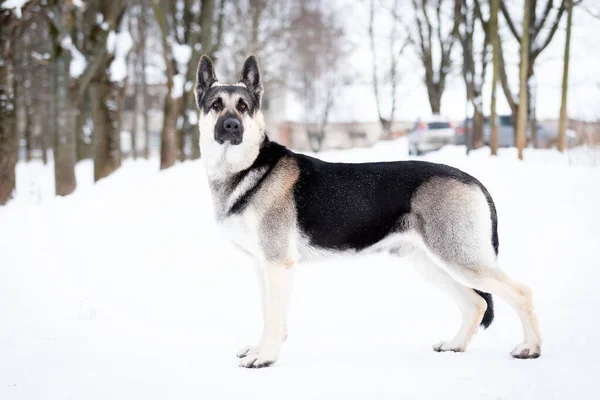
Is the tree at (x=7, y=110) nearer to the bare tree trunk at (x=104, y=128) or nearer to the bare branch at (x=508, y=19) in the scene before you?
the bare tree trunk at (x=104, y=128)

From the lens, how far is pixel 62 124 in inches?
462

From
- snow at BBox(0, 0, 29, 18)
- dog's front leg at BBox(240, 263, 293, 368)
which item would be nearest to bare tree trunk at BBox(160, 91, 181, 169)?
snow at BBox(0, 0, 29, 18)

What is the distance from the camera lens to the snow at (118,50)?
1295 cm

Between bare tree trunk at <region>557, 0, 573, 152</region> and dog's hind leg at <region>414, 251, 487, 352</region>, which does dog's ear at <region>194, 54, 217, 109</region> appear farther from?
bare tree trunk at <region>557, 0, 573, 152</region>

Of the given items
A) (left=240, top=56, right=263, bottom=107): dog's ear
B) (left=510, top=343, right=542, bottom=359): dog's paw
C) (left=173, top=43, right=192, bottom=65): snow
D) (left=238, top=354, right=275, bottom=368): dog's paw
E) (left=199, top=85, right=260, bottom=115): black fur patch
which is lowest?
(left=238, top=354, right=275, bottom=368): dog's paw

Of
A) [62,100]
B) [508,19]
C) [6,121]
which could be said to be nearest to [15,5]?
[62,100]

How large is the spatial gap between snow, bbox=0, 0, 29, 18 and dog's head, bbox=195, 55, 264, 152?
876cm

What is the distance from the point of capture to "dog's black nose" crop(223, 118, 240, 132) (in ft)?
14.0

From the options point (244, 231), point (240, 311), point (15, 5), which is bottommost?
point (240, 311)

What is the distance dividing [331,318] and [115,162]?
1012 centimetres

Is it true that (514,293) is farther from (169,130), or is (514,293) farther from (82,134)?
(82,134)

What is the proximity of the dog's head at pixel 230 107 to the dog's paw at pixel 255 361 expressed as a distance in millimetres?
1589

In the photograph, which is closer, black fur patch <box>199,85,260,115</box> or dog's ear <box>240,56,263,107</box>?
black fur patch <box>199,85,260,115</box>

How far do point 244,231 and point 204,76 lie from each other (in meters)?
1.31
